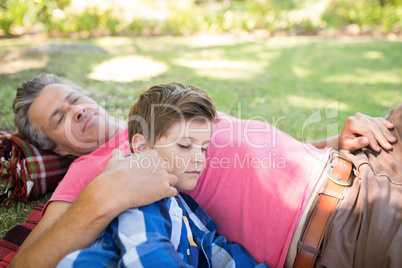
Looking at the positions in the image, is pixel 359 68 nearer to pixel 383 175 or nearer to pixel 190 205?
pixel 383 175

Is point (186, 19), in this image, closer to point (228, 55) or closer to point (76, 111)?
point (228, 55)

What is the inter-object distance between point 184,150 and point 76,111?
3.92 ft

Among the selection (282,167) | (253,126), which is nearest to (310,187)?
(282,167)

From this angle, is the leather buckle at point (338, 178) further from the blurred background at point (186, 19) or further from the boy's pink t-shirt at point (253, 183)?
the blurred background at point (186, 19)

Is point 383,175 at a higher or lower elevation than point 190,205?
higher

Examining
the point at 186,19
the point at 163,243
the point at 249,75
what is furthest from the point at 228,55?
the point at 163,243

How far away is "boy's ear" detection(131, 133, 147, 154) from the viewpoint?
193 centimetres

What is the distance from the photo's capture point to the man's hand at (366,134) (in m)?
2.12

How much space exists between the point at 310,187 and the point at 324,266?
467 mm

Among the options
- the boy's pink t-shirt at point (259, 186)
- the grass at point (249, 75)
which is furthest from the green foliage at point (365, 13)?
the boy's pink t-shirt at point (259, 186)

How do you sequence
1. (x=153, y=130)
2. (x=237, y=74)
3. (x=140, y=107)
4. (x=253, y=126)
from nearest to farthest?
1. (x=153, y=130)
2. (x=140, y=107)
3. (x=253, y=126)
4. (x=237, y=74)

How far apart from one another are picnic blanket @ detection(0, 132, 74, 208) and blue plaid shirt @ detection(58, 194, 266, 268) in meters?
1.37

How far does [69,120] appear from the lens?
8.16ft

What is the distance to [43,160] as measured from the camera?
256cm
